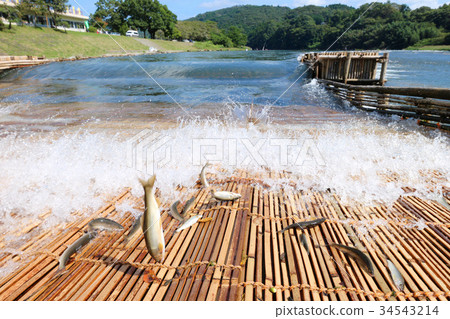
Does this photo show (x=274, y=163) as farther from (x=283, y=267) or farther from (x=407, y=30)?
(x=407, y=30)

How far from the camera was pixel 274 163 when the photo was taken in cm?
482

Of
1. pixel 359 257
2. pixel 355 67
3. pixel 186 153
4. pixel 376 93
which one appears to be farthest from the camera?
pixel 355 67

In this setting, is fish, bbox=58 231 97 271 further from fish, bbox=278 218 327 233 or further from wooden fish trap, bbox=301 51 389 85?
wooden fish trap, bbox=301 51 389 85

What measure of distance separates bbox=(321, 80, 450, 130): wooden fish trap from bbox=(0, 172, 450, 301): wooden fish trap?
534cm

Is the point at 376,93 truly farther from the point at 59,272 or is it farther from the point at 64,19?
the point at 64,19

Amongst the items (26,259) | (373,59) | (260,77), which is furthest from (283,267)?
(260,77)

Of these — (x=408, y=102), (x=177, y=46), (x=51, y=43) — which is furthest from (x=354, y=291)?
(x=177, y=46)

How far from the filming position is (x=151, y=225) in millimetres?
2127

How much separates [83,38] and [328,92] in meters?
52.7

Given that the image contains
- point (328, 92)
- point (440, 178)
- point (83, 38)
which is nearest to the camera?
point (440, 178)

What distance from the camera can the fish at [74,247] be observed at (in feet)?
7.45

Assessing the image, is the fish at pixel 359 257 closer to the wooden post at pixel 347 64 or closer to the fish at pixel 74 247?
the fish at pixel 74 247

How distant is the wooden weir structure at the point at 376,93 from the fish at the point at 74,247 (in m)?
8.79

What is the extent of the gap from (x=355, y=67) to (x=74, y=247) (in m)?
18.0
